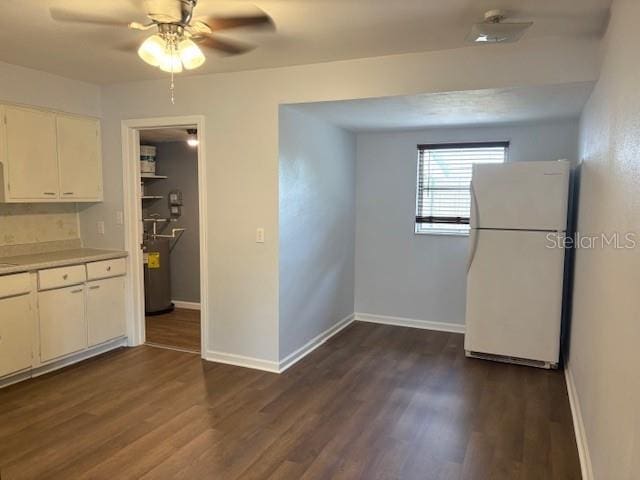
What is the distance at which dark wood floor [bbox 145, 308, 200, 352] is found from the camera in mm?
4410

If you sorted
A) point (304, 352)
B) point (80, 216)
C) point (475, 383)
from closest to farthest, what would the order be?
point (475, 383) → point (304, 352) → point (80, 216)

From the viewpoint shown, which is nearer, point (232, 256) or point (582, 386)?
point (582, 386)

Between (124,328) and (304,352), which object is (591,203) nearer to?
(304,352)

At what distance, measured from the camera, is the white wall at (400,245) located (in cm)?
481

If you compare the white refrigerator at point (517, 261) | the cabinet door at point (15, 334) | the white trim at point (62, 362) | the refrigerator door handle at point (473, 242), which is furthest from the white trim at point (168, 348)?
the refrigerator door handle at point (473, 242)

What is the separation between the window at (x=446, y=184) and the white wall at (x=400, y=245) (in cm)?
8

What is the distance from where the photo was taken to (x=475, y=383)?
3514 millimetres

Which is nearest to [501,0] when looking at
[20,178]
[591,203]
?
[591,203]

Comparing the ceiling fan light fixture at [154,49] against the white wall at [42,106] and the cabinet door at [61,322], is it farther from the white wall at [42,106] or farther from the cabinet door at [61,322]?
the cabinet door at [61,322]

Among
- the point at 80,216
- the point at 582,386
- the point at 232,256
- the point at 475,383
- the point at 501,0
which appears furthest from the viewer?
the point at 80,216

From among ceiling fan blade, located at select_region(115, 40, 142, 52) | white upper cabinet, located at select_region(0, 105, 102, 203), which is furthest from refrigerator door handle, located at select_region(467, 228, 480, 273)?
white upper cabinet, located at select_region(0, 105, 102, 203)

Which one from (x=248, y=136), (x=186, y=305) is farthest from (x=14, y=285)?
(x=186, y=305)

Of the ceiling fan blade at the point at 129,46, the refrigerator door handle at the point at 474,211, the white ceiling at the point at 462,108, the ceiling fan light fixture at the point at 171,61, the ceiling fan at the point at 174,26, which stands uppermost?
the ceiling fan blade at the point at 129,46

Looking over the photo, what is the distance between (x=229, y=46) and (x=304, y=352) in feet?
8.38
